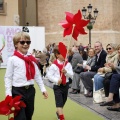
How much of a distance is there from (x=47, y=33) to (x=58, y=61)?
25381 millimetres

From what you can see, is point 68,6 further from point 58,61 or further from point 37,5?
point 58,61

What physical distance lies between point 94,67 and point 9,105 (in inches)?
205

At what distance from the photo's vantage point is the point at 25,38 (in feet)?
14.0

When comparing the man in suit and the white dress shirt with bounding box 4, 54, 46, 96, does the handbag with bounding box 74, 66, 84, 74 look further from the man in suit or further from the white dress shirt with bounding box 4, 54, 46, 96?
the white dress shirt with bounding box 4, 54, 46, 96

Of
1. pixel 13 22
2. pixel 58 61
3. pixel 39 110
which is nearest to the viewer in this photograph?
pixel 58 61

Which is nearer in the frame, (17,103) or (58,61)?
(17,103)

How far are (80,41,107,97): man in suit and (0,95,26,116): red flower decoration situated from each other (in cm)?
490

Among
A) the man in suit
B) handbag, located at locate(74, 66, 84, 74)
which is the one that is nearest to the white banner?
handbag, located at locate(74, 66, 84, 74)

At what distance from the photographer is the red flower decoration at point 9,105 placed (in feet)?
12.7

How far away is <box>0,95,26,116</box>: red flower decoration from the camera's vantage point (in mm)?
3866

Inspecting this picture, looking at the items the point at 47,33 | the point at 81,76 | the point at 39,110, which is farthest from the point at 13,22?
the point at 39,110

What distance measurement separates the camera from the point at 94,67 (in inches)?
349

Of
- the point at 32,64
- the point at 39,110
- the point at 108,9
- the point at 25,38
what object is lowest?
the point at 39,110

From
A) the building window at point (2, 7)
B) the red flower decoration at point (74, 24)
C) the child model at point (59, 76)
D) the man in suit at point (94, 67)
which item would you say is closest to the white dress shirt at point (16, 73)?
the red flower decoration at point (74, 24)
